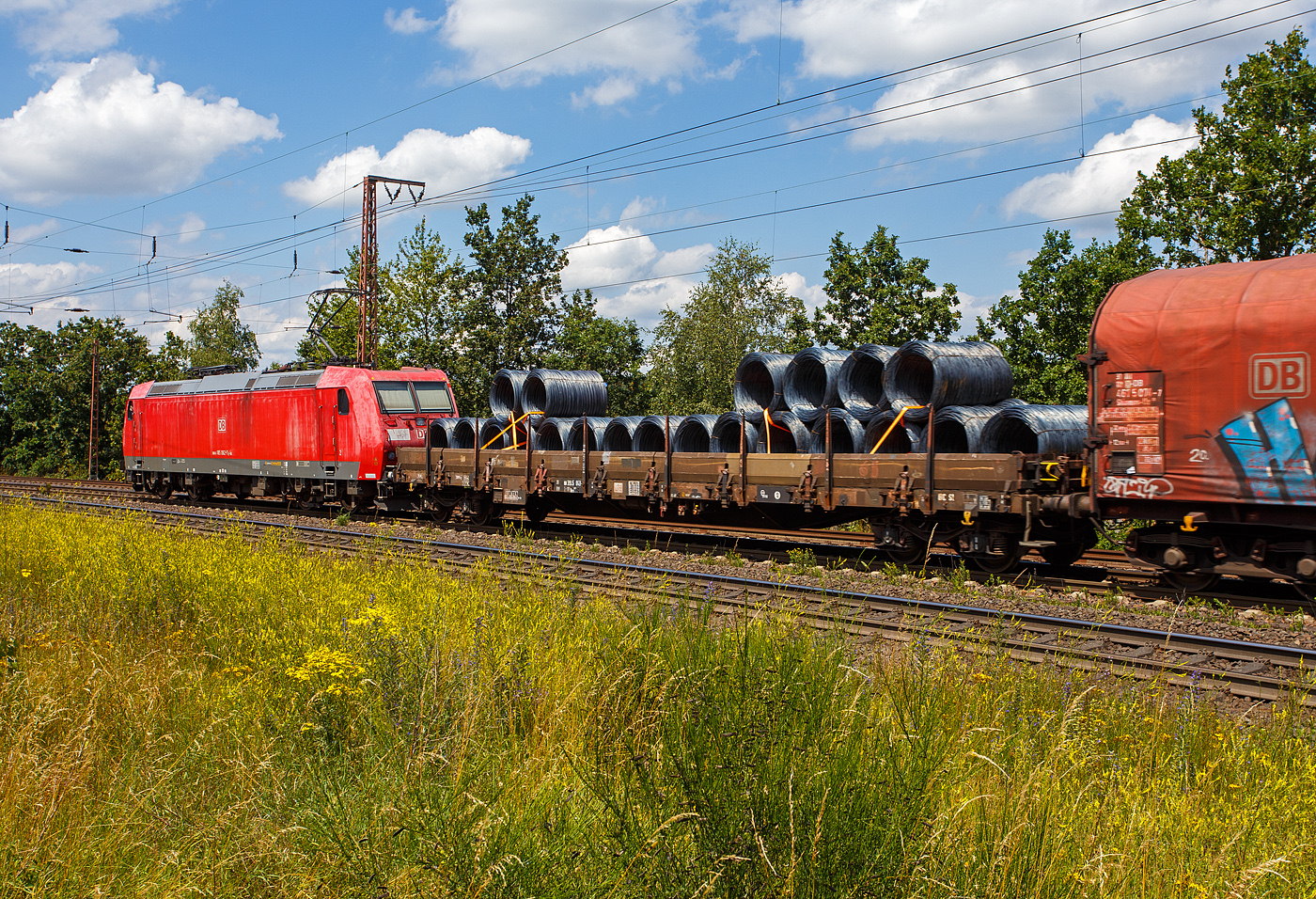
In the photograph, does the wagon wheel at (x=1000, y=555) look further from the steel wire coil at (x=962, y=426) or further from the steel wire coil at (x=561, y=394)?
the steel wire coil at (x=561, y=394)

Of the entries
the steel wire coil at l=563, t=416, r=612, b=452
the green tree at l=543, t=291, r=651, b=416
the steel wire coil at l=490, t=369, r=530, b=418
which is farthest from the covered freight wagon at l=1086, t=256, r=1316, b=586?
the green tree at l=543, t=291, r=651, b=416

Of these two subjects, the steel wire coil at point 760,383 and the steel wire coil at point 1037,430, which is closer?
the steel wire coil at point 1037,430

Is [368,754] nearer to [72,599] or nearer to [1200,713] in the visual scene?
[1200,713]

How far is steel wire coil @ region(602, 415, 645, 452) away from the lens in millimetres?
16266

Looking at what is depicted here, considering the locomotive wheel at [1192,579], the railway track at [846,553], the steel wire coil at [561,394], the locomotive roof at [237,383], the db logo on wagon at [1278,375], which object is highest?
the locomotive roof at [237,383]

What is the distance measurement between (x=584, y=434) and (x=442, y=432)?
5.89 metres

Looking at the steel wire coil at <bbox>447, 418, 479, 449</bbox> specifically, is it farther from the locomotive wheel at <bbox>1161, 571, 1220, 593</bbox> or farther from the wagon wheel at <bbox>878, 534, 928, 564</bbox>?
the locomotive wheel at <bbox>1161, 571, 1220, 593</bbox>

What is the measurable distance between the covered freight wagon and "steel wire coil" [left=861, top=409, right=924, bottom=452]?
2565 mm

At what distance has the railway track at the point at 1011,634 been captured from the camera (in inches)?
267

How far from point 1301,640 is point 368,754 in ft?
27.6

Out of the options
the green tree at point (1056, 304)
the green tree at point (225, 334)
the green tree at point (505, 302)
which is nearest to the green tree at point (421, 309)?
the green tree at point (505, 302)

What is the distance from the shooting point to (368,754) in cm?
427

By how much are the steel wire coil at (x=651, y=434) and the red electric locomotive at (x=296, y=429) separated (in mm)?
7322

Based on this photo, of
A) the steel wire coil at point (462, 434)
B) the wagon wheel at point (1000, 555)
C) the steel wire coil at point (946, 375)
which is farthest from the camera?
the steel wire coil at point (462, 434)
